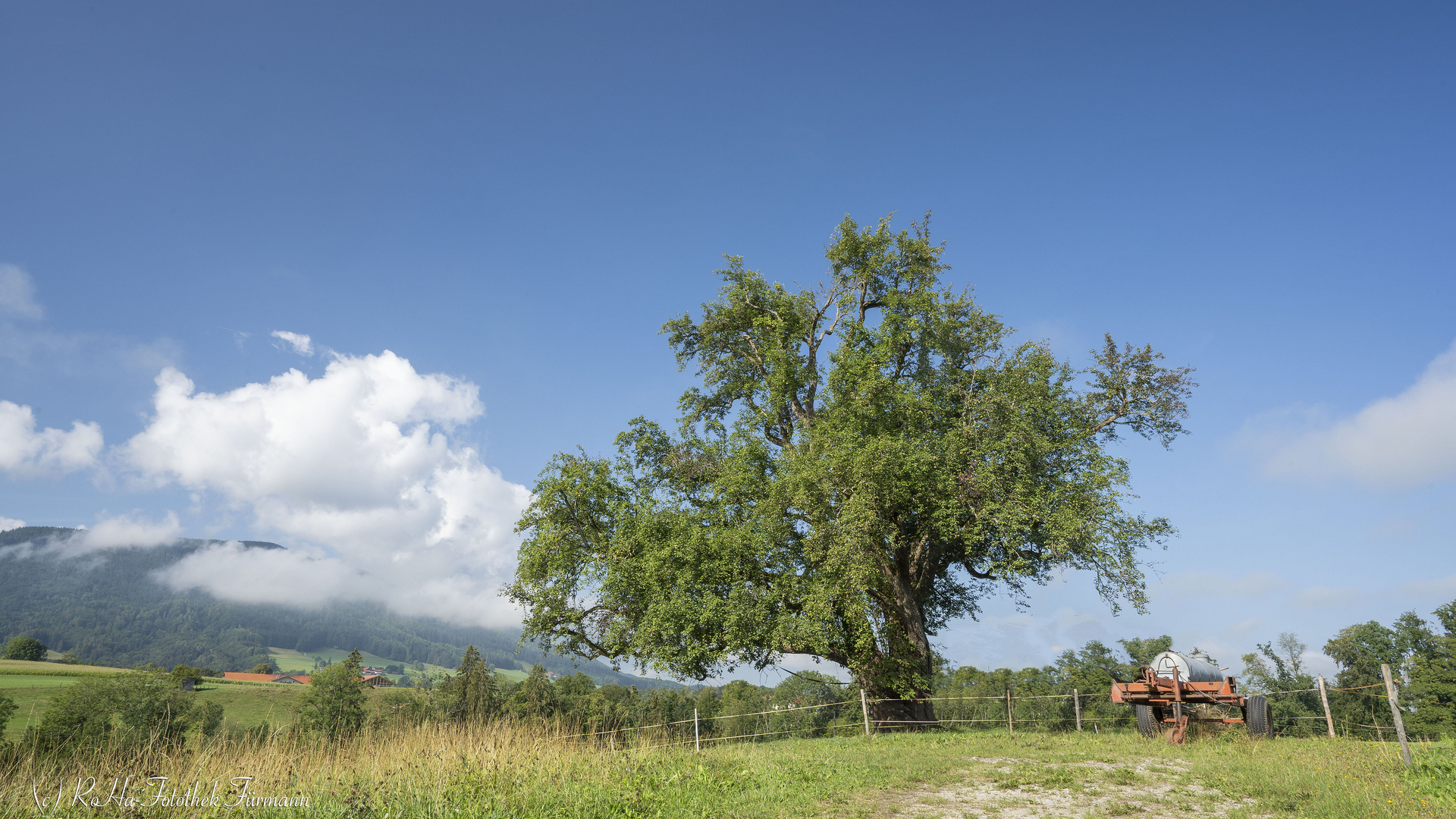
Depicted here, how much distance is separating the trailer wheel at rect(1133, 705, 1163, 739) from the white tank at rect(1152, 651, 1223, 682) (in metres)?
1.00

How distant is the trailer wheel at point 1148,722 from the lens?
635 inches

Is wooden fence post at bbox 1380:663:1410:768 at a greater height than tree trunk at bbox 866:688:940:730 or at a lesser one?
greater

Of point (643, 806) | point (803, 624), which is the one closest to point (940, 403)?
point (803, 624)

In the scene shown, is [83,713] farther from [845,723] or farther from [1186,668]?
[1186,668]

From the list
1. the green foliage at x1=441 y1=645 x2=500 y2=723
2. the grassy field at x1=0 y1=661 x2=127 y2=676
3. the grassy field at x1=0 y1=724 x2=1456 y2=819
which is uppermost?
the grassy field at x1=0 y1=724 x2=1456 y2=819

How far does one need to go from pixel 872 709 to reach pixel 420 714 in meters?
12.7

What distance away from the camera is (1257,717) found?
14820 millimetres

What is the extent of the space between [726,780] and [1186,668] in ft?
43.2

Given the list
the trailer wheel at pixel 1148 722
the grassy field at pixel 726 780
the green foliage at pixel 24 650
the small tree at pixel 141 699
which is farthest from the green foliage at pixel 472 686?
the green foliage at pixel 24 650

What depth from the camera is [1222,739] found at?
13906 mm

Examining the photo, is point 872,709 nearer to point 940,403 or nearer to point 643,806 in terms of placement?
point 940,403

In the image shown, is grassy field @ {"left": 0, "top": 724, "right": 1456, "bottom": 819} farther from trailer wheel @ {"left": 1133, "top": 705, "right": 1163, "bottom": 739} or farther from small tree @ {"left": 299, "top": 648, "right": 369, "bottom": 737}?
small tree @ {"left": 299, "top": 648, "right": 369, "bottom": 737}

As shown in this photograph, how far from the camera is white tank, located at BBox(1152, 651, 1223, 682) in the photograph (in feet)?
51.9

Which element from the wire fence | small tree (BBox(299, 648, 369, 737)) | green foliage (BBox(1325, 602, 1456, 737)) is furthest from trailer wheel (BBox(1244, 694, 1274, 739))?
green foliage (BBox(1325, 602, 1456, 737))
